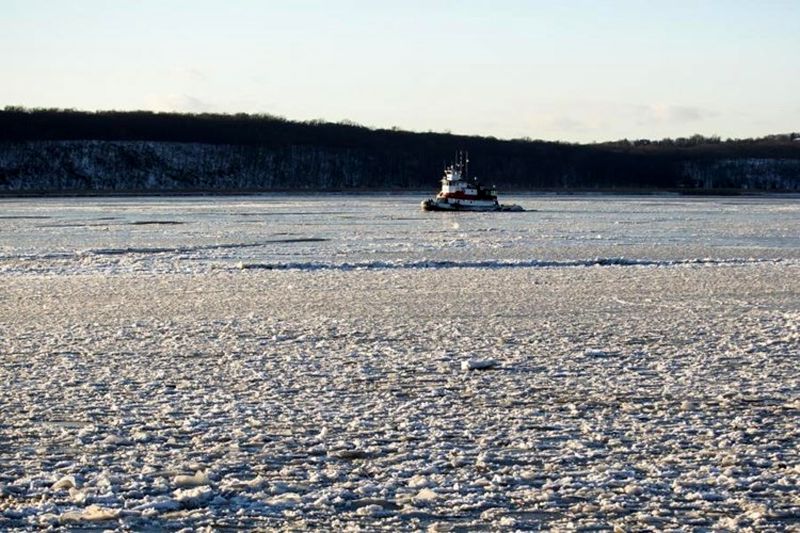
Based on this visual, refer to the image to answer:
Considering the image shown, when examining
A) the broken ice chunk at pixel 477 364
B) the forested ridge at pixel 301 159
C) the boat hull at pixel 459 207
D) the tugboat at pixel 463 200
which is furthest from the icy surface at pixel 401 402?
the forested ridge at pixel 301 159

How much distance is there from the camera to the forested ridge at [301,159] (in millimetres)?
124500

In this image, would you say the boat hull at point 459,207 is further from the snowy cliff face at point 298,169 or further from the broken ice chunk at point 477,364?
the snowy cliff face at point 298,169

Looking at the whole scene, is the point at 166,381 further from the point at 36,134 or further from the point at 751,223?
the point at 36,134

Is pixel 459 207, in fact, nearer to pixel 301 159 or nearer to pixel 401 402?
pixel 401 402

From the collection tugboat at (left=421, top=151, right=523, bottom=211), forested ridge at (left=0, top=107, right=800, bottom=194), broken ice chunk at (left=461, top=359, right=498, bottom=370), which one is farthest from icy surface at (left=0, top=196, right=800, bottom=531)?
forested ridge at (left=0, top=107, right=800, bottom=194)

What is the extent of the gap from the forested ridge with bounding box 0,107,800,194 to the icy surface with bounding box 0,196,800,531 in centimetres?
10440

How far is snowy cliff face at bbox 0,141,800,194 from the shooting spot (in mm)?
122188

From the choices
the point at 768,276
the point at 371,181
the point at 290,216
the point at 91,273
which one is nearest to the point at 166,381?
the point at 91,273

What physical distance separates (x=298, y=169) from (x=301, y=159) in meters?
4.42

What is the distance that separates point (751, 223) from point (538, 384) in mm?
29618

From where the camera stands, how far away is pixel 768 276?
16578mm

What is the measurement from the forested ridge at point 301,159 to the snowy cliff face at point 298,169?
13cm

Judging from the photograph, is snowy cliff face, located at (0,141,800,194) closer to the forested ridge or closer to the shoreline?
the forested ridge

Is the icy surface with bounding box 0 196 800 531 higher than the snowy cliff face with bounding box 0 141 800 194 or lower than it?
lower
